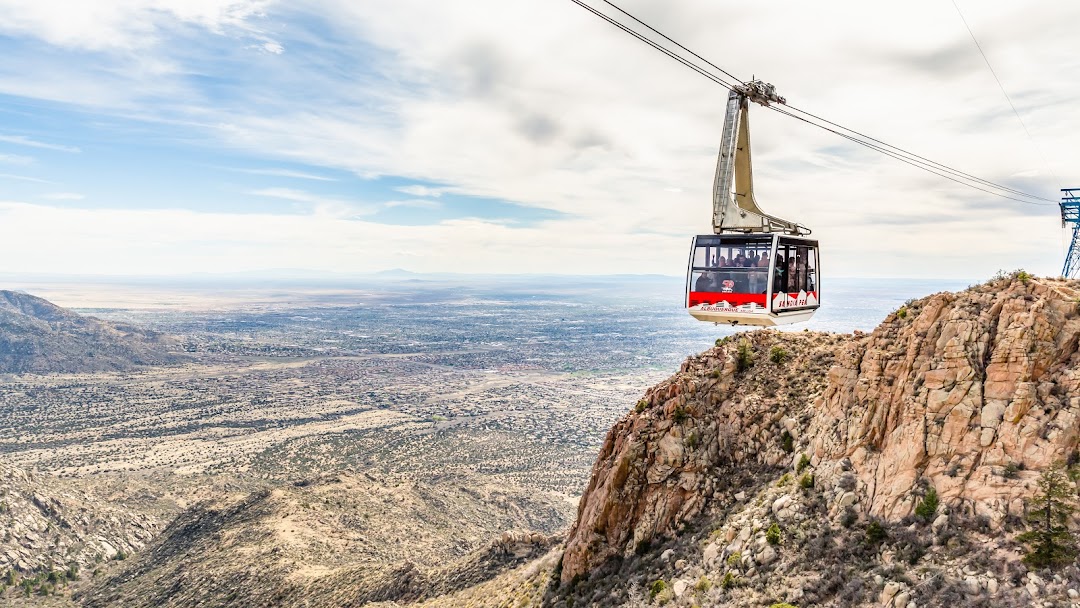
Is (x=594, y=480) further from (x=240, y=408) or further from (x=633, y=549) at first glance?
(x=240, y=408)

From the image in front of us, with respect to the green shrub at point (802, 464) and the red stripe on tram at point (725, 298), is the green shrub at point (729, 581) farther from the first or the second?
the red stripe on tram at point (725, 298)

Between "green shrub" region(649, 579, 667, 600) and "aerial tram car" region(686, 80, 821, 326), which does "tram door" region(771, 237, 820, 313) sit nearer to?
"aerial tram car" region(686, 80, 821, 326)

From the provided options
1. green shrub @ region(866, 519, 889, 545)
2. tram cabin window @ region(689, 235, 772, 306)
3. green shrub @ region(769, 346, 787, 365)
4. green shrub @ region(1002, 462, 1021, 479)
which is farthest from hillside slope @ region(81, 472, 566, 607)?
green shrub @ region(1002, 462, 1021, 479)

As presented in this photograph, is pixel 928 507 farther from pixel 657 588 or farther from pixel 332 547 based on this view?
pixel 332 547

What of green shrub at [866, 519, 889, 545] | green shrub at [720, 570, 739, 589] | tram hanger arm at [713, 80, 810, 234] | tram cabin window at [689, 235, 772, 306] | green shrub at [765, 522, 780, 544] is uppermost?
tram hanger arm at [713, 80, 810, 234]

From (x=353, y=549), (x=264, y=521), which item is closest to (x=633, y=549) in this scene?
(x=353, y=549)

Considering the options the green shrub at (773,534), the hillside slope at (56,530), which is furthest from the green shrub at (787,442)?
the hillside slope at (56,530)
